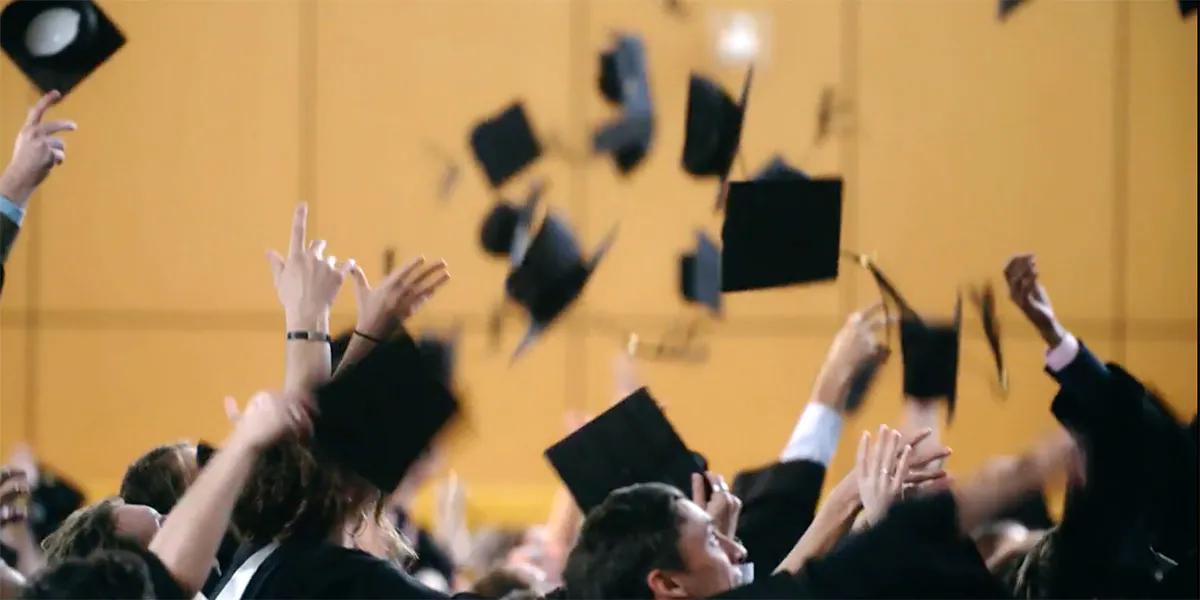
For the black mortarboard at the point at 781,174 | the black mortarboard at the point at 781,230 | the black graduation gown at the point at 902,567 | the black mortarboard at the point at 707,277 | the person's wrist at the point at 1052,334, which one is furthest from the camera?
the black mortarboard at the point at 707,277

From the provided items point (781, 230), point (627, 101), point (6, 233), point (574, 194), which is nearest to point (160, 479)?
point (6, 233)

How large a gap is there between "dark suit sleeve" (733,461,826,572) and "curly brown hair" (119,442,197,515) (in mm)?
928

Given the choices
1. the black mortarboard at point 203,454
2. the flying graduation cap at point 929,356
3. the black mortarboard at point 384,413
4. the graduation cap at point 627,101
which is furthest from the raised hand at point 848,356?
the graduation cap at point 627,101

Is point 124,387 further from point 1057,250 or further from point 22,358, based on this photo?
point 1057,250

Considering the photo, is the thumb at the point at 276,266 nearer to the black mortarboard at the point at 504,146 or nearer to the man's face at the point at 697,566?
the man's face at the point at 697,566

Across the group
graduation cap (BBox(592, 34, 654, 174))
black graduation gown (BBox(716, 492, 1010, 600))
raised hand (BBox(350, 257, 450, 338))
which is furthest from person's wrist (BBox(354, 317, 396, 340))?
graduation cap (BBox(592, 34, 654, 174))

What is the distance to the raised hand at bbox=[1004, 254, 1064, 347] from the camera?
212 cm

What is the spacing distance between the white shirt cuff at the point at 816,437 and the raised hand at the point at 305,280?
2.82ft

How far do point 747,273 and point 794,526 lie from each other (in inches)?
17.7

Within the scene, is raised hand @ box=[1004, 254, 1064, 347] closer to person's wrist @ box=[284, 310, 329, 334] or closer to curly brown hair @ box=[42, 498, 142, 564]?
person's wrist @ box=[284, 310, 329, 334]

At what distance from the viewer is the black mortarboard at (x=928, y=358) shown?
2674 millimetres

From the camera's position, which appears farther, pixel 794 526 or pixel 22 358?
pixel 22 358

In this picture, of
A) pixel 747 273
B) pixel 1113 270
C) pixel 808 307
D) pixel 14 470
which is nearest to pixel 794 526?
pixel 747 273

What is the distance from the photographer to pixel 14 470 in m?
2.27
